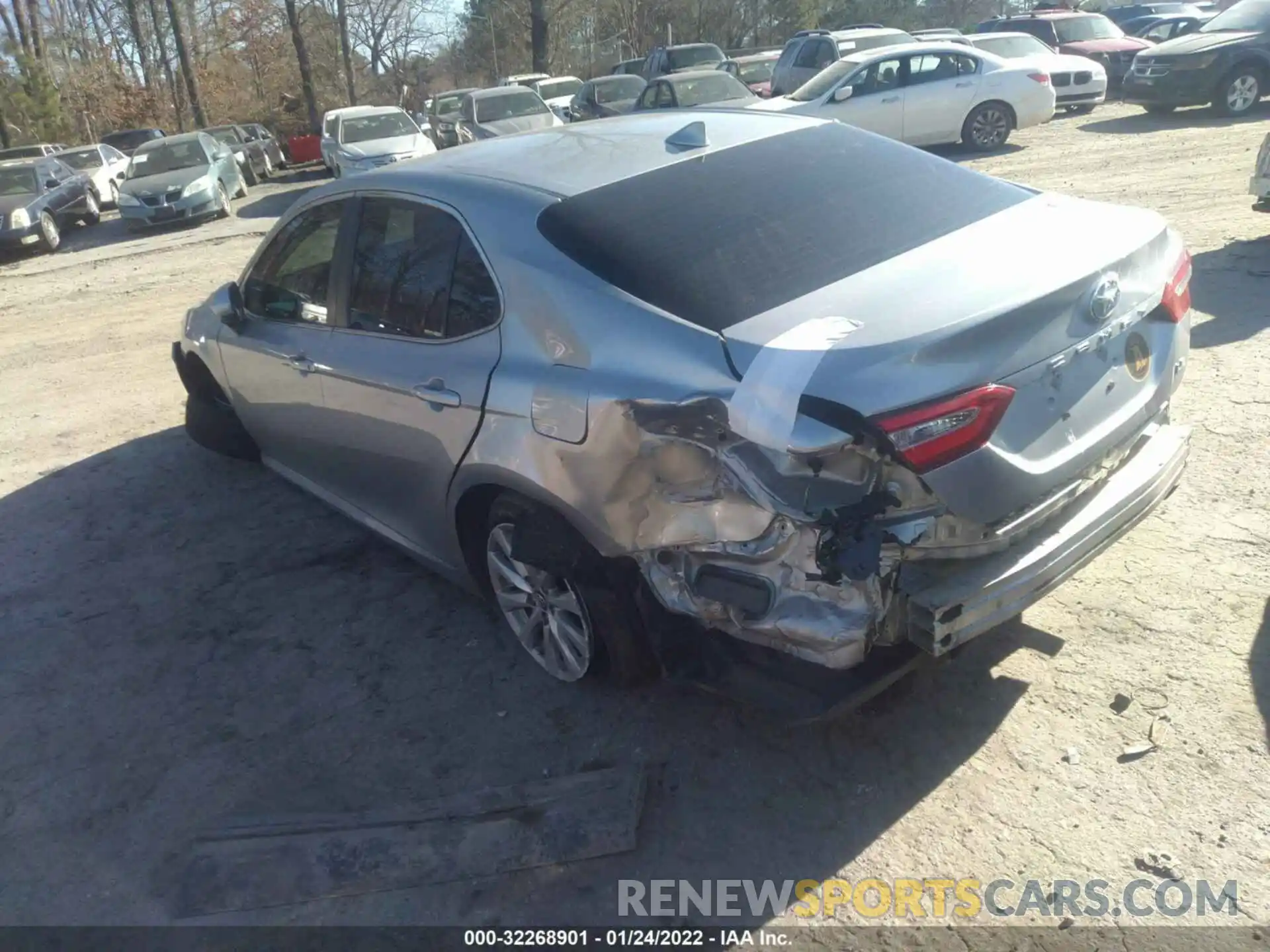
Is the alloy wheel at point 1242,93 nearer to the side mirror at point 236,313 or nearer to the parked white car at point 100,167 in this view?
the side mirror at point 236,313

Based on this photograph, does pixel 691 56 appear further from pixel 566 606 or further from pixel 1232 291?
pixel 566 606

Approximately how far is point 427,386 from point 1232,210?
8495 millimetres

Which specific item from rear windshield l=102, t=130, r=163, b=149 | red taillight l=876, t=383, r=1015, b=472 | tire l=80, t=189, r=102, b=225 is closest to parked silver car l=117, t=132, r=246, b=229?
tire l=80, t=189, r=102, b=225

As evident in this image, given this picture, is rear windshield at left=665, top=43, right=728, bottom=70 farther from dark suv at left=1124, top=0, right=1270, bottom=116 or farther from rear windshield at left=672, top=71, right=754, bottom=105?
dark suv at left=1124, top=0, right=1270, bottom=116

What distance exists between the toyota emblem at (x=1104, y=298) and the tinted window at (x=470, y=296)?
185 centimetres

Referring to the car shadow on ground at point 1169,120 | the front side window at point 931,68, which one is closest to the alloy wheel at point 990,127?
the front side window at point 931,68

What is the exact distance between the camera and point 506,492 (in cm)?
361

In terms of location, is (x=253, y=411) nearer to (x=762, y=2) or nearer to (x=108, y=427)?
(x=108, y=427)

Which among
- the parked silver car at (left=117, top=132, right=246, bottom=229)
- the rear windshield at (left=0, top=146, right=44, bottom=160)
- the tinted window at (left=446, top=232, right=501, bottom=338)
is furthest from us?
the rear windshield at (left=0, top=146, right=44, bottom=160)

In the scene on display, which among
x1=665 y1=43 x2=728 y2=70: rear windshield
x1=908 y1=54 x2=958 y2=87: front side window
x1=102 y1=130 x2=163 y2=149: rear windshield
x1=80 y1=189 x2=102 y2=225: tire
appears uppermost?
x1=665 y1=43 x2=728 y2=70: rear windshield

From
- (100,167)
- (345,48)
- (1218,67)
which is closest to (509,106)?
(100,167)

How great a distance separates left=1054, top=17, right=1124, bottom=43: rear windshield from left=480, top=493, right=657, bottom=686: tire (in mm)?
22150

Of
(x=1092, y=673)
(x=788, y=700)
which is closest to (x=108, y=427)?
(x=788, y=700)

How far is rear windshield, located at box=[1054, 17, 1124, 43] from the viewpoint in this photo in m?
21.8
